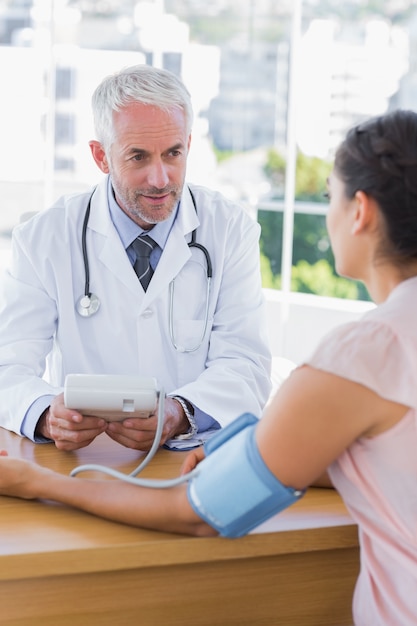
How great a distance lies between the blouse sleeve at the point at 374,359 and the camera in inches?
46.9

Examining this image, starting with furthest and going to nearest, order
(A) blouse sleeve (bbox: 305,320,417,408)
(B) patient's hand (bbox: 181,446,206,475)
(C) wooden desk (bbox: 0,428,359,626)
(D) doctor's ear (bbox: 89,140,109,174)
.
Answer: (D) doctor's ear (bbox: 89,140,109,174), (B) patient's hand (bbox: 181,446,206,475), (C) wooden desk (bbox: 0,428,359,626), (A) blouse sleeve (bbox: 305,320,417,408)

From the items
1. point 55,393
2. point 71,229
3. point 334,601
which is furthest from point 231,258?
point 334,601

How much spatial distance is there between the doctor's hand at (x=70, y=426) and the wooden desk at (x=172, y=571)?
216 millimetres

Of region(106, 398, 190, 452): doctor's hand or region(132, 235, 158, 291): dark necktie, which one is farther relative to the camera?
region(132, 235, 158, 291): dark necktie

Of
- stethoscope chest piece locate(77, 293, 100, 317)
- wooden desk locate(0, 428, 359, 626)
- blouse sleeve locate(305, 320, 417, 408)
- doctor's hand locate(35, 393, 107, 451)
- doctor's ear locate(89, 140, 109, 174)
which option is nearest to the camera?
blouse sleeve locate(305, 320, 417, 408)

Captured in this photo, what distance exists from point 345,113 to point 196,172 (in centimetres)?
101

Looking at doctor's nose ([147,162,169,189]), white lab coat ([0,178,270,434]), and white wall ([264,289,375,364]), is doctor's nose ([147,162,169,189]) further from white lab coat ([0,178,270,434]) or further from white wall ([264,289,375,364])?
white wall ([264,289,375,364])

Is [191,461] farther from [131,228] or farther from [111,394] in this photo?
[131,228]

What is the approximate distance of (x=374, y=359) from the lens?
121 centimetres

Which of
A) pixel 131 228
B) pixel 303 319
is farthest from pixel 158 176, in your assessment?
pixel 303 319

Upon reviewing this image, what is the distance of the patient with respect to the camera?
1.20 m

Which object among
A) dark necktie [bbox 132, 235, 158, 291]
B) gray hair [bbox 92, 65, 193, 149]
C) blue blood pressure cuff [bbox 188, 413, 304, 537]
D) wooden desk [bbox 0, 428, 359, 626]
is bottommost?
wooden desk [bbox 0, 428, 359, 626]

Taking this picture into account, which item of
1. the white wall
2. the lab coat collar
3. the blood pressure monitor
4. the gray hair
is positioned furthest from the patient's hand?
the white wall

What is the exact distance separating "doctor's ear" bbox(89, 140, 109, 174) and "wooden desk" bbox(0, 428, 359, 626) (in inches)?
39.7
